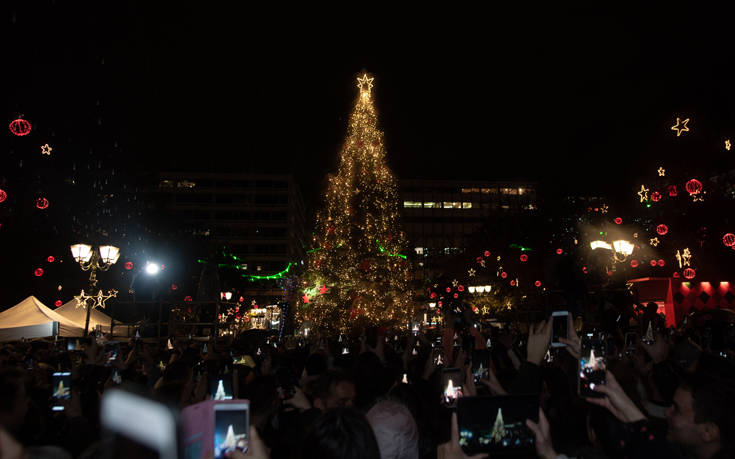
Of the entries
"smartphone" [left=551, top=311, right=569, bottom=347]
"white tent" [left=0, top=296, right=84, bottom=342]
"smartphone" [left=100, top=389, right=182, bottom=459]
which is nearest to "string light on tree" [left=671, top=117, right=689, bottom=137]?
"smartphone" [left=551, top=311, right=569, bottom=347]

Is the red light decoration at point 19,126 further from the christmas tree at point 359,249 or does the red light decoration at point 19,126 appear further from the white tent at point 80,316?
the christmas tree at point 359,249

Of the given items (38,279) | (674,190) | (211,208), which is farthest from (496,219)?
(211,208)

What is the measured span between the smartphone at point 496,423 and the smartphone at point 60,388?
20.0 ft

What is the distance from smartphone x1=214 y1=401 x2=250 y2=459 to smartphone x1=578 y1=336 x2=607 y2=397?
3036 millimetres

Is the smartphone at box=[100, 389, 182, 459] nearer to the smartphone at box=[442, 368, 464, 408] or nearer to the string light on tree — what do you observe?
the smartphone at box=[442, 368, 464, 408]

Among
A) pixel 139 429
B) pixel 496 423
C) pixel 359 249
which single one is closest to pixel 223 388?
pixel 496 423

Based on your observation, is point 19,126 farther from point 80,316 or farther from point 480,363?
point 80,316

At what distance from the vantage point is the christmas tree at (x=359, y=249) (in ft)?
115

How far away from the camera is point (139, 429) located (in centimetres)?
237

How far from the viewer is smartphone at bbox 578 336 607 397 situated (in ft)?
15.6

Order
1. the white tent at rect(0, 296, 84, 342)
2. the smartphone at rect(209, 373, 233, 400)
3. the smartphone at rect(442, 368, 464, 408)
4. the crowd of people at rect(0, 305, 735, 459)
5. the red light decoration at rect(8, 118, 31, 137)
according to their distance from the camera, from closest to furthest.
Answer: the crowd of people at rect(0, 305, 735, 459) → the smartphone at rect(209, 373, 233, 400) → the smartphone at rect(442, 368, 464, 408) → the red light decoration at rect(8, 118, 31, 137) → the white tent at rect(0, 296, 84, 342)

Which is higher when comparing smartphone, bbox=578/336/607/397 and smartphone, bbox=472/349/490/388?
smartphone, bbox=578/336/607/397

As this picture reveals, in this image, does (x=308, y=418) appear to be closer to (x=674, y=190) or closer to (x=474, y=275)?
(x=674, y=190)

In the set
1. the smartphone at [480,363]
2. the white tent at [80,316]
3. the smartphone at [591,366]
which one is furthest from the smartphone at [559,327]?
the white tent at [80,316]
